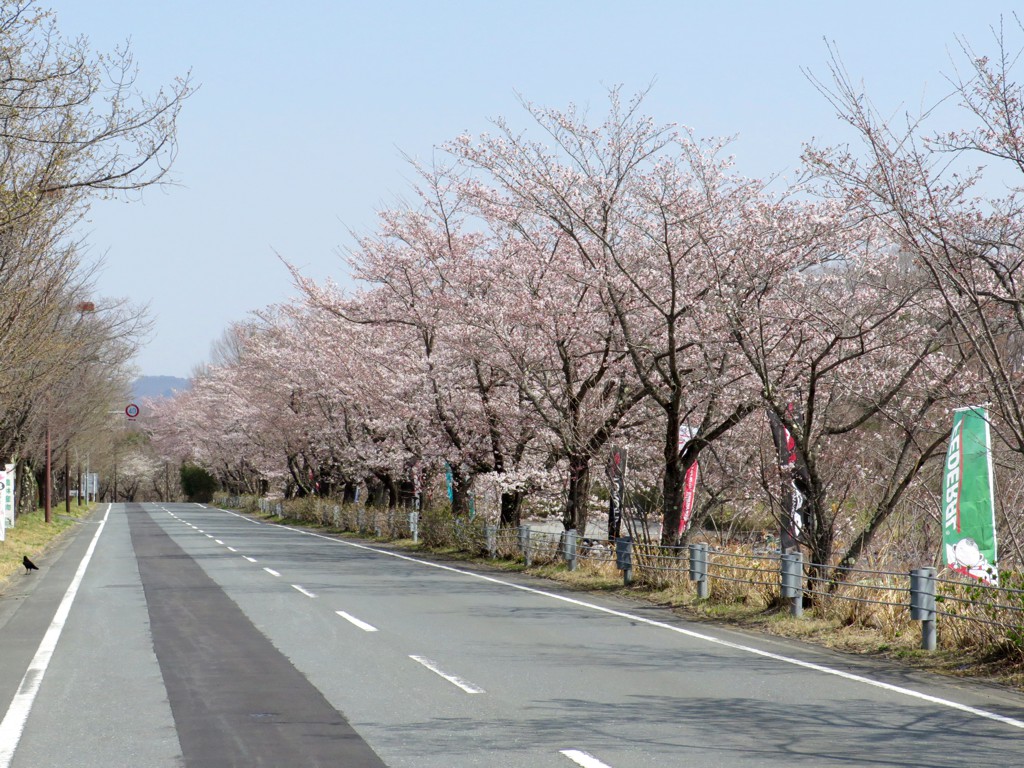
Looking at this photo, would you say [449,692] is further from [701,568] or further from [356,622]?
[701,568]

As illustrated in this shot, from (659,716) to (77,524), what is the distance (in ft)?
172

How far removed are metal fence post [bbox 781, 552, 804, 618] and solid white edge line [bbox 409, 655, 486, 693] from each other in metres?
5.89

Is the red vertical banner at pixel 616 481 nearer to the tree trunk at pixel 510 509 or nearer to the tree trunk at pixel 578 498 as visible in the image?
the tree trunk at pixel 578 498

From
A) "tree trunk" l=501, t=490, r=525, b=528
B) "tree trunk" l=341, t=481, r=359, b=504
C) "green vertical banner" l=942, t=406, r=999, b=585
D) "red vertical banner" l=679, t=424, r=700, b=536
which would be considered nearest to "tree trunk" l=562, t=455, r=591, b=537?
"red vertical banner" l=679, t=424, r=700, b=536

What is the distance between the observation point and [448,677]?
10.2 m

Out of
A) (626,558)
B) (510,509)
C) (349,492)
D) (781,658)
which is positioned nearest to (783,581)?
(781,658)

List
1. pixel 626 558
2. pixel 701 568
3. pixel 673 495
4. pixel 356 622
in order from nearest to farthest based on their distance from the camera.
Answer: pixel 356 622 → pixel 701 568 → pixel 626 558 → pixel 673 495

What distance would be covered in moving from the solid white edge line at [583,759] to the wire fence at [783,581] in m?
5.41

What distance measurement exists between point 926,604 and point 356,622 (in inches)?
274

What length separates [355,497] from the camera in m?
51.3

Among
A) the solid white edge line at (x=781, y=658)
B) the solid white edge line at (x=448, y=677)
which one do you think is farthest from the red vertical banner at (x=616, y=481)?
the solid white edge line at (x=448, y=677)

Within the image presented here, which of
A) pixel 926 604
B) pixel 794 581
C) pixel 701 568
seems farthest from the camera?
pixel 701 568

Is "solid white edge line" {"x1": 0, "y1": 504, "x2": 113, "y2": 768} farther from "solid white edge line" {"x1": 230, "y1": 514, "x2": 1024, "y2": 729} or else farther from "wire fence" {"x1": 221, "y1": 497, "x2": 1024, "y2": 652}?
"wire fence" {"x1": 221, "y1": 497, "x2": 1024, "y2": 652}

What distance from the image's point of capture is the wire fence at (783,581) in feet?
37.9
